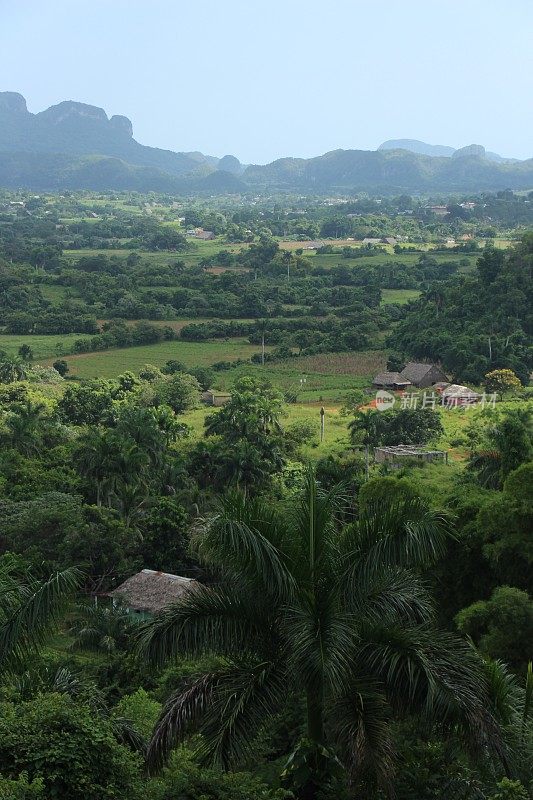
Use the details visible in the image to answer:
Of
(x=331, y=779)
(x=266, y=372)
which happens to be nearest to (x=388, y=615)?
(x=331, y=779)

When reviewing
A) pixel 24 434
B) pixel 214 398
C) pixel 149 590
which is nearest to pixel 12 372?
pixel 214 398

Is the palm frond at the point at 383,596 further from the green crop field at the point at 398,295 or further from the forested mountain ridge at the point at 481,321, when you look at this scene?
the green crop field at the point at 398,295

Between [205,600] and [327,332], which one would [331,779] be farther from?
[327,332]

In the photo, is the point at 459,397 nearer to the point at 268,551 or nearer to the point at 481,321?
the point at 481,321

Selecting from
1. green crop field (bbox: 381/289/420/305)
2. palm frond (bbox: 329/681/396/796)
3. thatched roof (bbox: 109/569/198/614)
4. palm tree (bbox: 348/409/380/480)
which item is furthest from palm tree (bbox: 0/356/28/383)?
palm frond (bbox: 329/681/396/796)

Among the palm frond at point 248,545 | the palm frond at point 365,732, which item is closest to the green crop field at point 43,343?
the palm frond at point 248,545

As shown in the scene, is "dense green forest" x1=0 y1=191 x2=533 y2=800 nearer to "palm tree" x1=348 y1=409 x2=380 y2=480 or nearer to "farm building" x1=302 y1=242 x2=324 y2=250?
"palm tree" x1=348 y1=409 x2=380 y2=480
